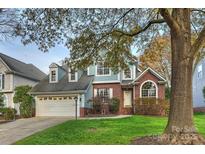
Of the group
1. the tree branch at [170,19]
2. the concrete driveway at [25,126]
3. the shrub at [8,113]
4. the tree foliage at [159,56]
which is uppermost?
the tree branch at [170,19]

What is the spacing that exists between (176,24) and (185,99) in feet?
4.29

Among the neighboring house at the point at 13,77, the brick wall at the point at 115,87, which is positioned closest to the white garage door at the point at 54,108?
the neighboring house at the point at 13,77

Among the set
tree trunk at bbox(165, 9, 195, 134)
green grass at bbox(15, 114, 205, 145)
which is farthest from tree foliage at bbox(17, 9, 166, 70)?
green grass at bbox(15, 114, 205, 145)

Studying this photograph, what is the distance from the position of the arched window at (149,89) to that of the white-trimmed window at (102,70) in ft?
2.94

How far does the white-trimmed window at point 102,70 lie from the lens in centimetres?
808

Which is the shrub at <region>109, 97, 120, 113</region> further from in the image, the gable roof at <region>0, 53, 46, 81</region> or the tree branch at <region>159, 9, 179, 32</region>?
the tree branch at <region>159, 9, 179, 32</region>

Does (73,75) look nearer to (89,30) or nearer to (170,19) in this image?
(89,30)

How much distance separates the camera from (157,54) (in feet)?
30.9

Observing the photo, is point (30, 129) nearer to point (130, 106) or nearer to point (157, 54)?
point (130, 106)

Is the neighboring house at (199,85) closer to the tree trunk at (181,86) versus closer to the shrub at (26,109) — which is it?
the tree trunk at (181,86)
